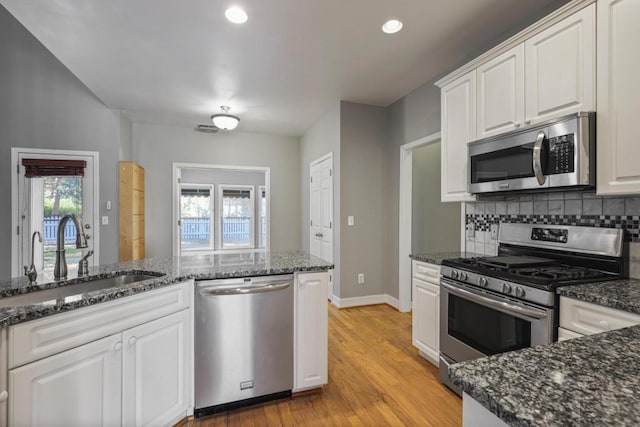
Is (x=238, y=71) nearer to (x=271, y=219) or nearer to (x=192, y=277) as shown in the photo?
(x=192, y=277)

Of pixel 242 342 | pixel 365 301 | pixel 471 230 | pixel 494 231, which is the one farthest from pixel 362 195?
pixel 242 342

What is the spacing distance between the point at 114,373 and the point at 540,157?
2.55 m

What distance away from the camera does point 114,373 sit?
1423 mm

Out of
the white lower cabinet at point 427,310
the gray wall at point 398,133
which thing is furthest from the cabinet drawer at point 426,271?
the gray wall at point 398,133

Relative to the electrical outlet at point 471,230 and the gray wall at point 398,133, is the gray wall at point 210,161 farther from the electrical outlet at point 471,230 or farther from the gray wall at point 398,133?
the electrical outlet at point 471,230

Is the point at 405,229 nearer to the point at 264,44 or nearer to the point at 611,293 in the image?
the point at 611,293

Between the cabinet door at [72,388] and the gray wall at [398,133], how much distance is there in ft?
10.3

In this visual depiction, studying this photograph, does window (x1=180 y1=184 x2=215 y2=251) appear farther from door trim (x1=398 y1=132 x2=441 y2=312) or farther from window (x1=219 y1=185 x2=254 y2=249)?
door trim (x1=398 y1=132 x2=441 y2=312)

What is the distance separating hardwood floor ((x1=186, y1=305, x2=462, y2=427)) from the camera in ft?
5.98

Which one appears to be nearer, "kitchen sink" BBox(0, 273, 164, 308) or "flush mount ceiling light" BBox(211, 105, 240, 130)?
"kitchen sink" BBox(0, 273, 164, 308)

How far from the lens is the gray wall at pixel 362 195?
394cm

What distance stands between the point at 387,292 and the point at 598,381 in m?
3.58

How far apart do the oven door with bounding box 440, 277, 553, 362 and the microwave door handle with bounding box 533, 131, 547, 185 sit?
0.74m

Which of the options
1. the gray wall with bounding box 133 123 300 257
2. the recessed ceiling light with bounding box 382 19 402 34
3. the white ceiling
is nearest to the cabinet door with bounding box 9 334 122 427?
the white ceiling
